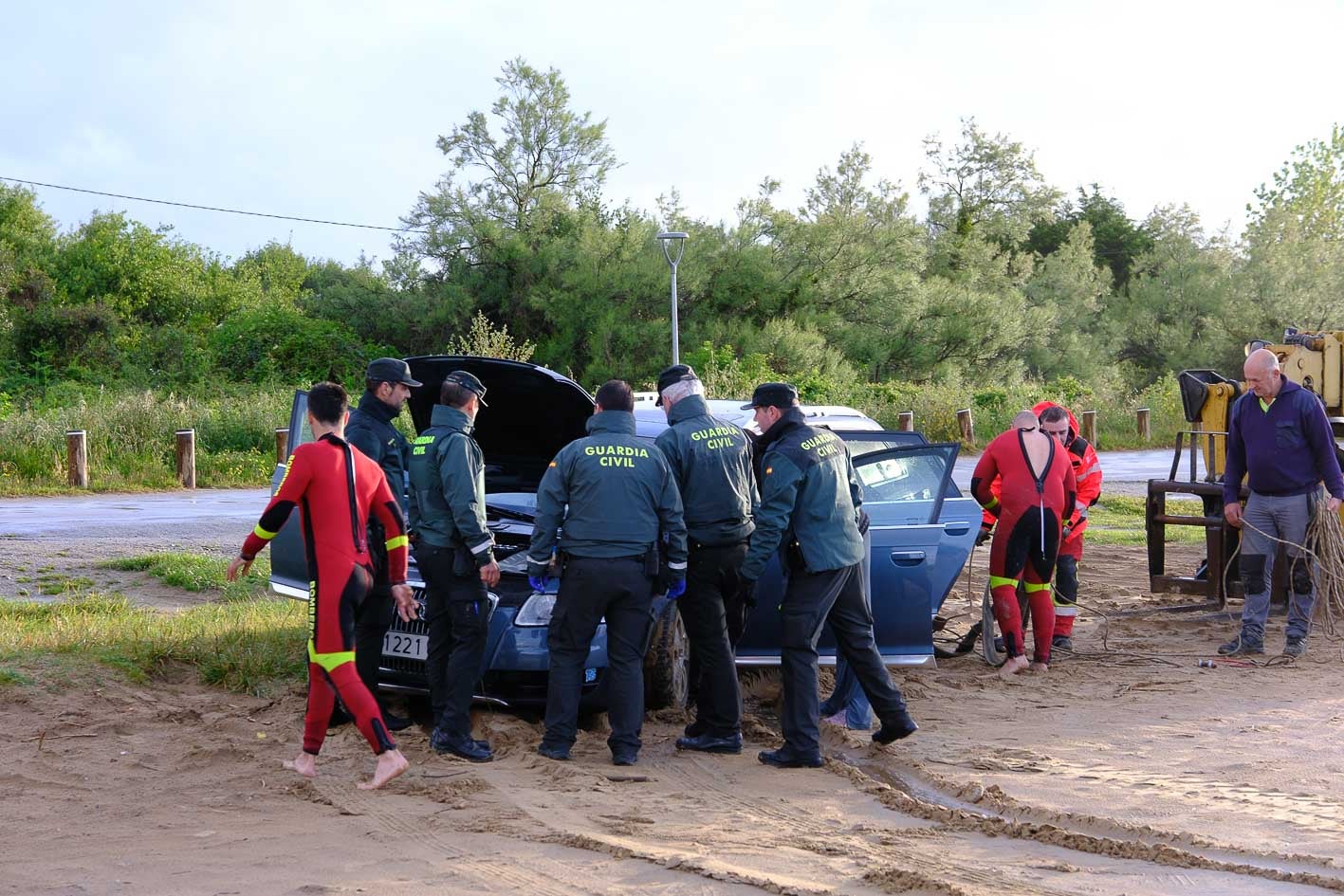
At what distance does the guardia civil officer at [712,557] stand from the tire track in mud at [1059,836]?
2.29 feet

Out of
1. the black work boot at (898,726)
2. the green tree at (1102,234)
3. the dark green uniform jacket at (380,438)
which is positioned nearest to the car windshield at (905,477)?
the black work boot at (898,726)

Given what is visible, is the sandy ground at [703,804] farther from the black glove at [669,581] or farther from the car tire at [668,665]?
the black glove at [669,581]

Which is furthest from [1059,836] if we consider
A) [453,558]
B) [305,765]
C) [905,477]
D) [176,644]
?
[176,644]

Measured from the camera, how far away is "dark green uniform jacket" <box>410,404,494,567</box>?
6125 millimetres

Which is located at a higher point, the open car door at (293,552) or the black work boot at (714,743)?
the open car door at (293,552)

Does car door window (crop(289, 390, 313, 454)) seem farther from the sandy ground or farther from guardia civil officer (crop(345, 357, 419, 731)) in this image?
the sandy ground

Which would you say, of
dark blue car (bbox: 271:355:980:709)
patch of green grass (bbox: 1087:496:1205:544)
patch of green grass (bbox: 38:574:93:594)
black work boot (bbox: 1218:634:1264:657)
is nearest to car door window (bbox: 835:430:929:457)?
dark blue car (bbox: 271:355:980:709)

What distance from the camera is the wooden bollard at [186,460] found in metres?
21.8

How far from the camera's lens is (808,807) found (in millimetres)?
5543

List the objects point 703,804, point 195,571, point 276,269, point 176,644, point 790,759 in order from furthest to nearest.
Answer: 1. point 276,269
2. point 195,571
3. point 176,644
4. point 790,759
5. point 703,804

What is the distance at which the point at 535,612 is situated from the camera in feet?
21.4

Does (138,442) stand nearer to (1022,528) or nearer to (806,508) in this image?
(1022,528)

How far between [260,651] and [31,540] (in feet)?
25.1

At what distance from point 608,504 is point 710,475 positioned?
0.60 m
